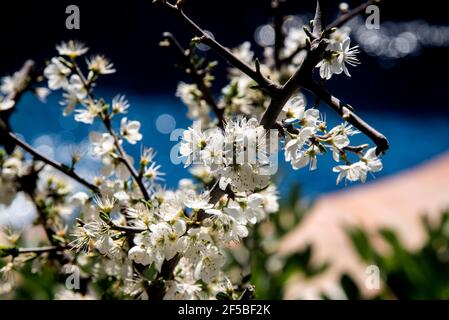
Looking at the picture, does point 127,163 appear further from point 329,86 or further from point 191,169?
point 329,86

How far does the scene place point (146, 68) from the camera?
7.62 meters

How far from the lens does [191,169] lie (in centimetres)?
95

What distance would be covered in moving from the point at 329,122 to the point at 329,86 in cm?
90

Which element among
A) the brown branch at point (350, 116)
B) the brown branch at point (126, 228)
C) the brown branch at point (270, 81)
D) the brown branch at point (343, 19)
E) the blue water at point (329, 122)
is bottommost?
the brown branch at point (126, 228)

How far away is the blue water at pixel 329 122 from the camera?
20.4 feet

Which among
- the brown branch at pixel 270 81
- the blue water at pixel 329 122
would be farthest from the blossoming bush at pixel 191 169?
the blue water at pixel 329 122

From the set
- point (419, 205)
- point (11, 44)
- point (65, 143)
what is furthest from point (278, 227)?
point (11, 44)

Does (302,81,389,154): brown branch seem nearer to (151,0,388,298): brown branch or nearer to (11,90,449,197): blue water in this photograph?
(151,0,388,298): brown branch

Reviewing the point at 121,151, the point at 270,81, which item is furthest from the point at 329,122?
the point at 270,81

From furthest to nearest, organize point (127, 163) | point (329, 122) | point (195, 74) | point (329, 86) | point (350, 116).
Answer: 1. point (329, 86)
2. point (329, 122)
3. point (195, 74)
4. point (127, 163)
5. point (350, 116)

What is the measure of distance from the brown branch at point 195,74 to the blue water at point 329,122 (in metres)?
5.09

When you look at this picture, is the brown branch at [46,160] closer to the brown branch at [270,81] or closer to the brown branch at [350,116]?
the brown branch at [270,81]

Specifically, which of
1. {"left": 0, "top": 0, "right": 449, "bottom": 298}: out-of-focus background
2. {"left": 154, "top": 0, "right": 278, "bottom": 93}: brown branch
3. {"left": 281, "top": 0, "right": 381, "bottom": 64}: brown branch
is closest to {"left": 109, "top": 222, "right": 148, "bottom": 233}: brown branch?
{"left": 154, "top": 0, "right": 278, "bottom": 93}: brown branch
